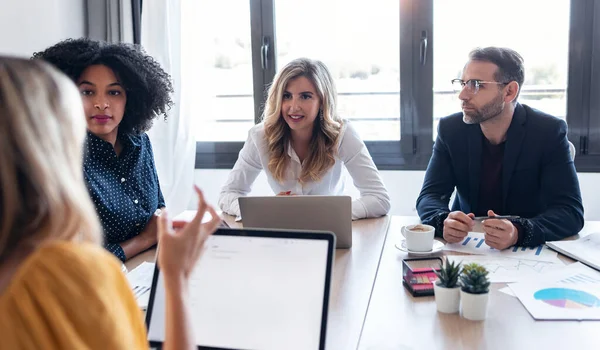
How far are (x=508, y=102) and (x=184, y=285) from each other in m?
1.79

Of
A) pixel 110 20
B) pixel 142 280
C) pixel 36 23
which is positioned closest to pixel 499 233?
pixel 142 280

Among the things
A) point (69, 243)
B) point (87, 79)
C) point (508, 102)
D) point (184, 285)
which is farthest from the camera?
point (508, 102)

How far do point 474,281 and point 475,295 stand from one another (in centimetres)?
4

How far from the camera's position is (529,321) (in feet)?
3.86

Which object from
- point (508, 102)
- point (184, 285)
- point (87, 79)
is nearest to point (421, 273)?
point (184, 285)

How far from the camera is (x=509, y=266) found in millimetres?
1498

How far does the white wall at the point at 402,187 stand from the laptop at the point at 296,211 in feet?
5.09

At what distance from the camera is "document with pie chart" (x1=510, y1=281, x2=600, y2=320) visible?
3.91ft

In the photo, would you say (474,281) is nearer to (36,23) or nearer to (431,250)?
(431,250)

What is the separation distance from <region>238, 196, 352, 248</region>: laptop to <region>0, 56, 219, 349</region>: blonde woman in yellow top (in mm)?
872

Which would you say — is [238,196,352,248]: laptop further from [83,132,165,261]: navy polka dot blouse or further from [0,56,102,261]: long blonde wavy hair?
[0,56,102,261]: long blonde wavy hair

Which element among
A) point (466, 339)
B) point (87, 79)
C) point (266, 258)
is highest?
point (87, 79)

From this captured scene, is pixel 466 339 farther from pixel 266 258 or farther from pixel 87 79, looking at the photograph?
pixel 87 79

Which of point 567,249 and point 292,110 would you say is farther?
point 292,110
